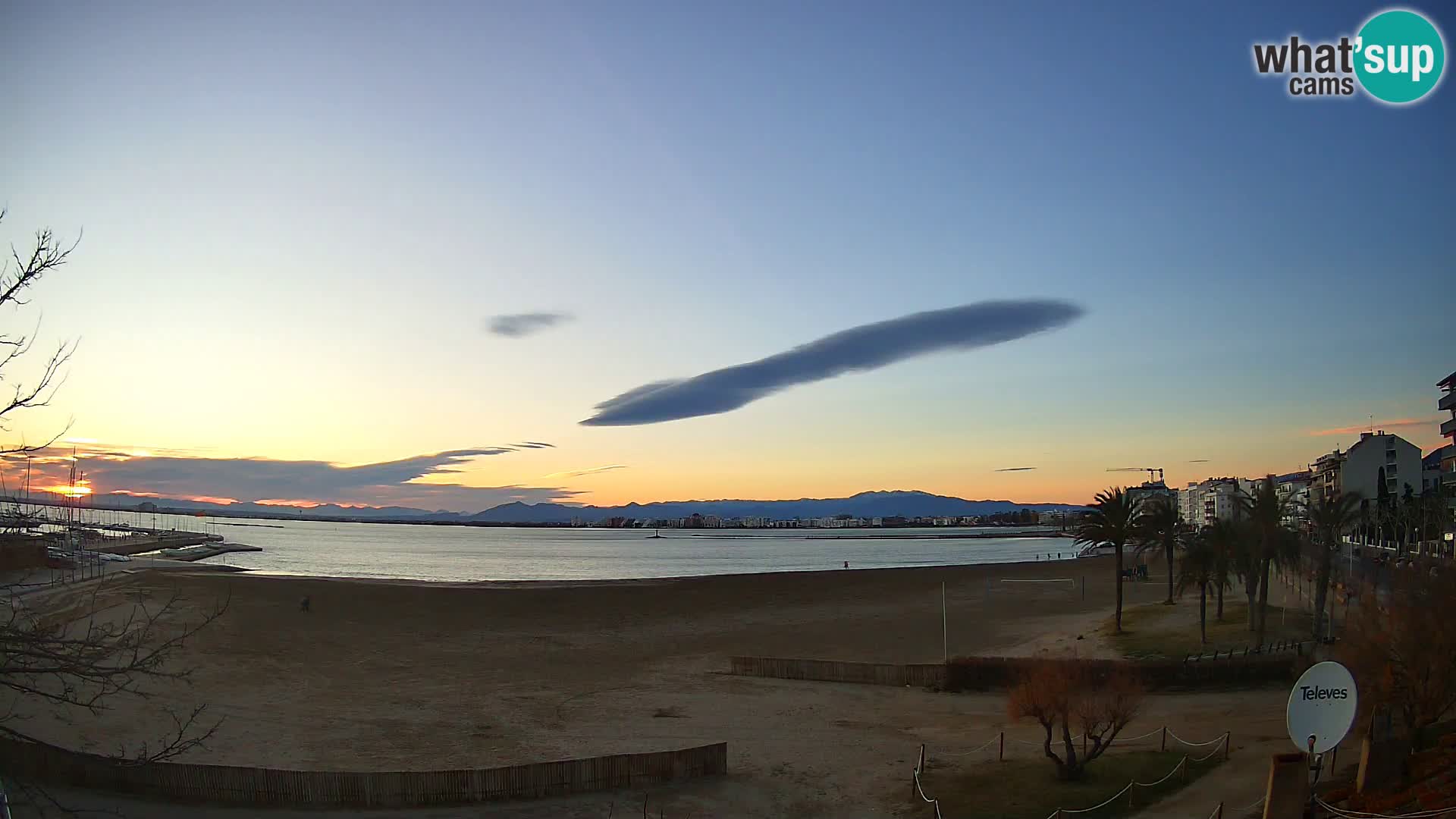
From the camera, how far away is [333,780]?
18234 millimetres

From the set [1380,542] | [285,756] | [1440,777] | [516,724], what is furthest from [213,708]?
[1380,542]

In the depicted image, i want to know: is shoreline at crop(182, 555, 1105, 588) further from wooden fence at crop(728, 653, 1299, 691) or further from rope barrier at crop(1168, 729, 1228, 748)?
rope barrier at crop(1168, 729, 1228, 748)

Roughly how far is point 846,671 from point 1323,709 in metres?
18.9

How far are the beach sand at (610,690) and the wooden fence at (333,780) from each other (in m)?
0.75

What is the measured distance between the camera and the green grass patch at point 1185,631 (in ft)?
111

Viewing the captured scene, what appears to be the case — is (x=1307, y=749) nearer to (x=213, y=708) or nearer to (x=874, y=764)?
(x=874, y=764)

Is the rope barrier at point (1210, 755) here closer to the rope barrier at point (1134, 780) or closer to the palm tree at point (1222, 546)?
the rope barrier at point (1134, 780)

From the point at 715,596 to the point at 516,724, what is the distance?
36.4 metres

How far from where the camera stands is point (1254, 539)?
115 ft

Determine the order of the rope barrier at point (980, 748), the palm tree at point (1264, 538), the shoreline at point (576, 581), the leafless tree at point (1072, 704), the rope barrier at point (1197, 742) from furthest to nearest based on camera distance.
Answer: the shoreline at point (576, 581) → the palm tree at point (1264, 538) → the rope barrier at point (980, 748) → the rope barrier at point (1197, 742) → the leafless tree at point (1072, 704)

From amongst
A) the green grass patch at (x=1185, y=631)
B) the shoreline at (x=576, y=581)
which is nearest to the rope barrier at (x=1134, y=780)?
the green grass patch at (x=1185, y=631)

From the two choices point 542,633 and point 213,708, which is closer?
point 213,708

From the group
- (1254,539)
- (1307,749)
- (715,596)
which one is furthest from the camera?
(715,596)

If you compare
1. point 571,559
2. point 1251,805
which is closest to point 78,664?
point 1251,805
